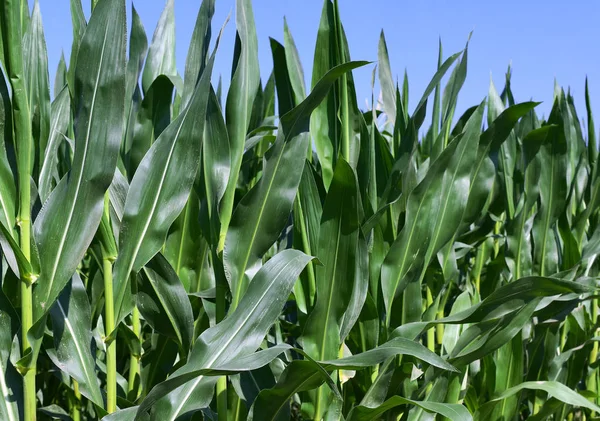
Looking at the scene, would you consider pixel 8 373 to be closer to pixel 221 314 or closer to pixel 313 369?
pixel 221 314

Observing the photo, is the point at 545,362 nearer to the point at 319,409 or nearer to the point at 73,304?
the point at 319,409

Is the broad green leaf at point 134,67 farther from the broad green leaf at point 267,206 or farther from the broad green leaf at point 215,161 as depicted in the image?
the broad green leaf at point 267,206

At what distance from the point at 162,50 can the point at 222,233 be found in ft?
1.64

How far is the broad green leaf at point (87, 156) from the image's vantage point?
907 mm

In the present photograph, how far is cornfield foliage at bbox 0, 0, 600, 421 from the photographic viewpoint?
918 millimetres

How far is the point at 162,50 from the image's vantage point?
4.68 ft

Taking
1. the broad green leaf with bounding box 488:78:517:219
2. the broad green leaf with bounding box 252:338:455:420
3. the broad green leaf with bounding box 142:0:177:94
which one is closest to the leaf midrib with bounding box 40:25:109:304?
the broad green leaf with bounding box 252:338:455:420

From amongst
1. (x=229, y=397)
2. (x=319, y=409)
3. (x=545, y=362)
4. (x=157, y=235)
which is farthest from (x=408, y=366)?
(x=545, y=362)

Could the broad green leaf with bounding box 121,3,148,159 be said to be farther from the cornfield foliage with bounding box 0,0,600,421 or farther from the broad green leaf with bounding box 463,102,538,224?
the broad green leaf with bounding box 463,102,538,224

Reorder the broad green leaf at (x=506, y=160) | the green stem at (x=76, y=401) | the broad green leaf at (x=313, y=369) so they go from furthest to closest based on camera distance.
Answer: the broad green leaf at (x=506, y=160) < the green stem at (x=76, y=401) < the broad green leaf at (x=313, y=369)

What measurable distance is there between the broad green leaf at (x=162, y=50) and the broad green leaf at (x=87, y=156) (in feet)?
1.60

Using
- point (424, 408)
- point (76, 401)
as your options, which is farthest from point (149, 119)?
point (76, 401)

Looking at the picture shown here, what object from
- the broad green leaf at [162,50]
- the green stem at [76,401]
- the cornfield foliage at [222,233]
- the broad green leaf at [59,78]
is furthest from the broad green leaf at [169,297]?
the broad green leaf at [59,78]

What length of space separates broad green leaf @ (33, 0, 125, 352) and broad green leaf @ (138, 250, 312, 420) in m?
0.20
